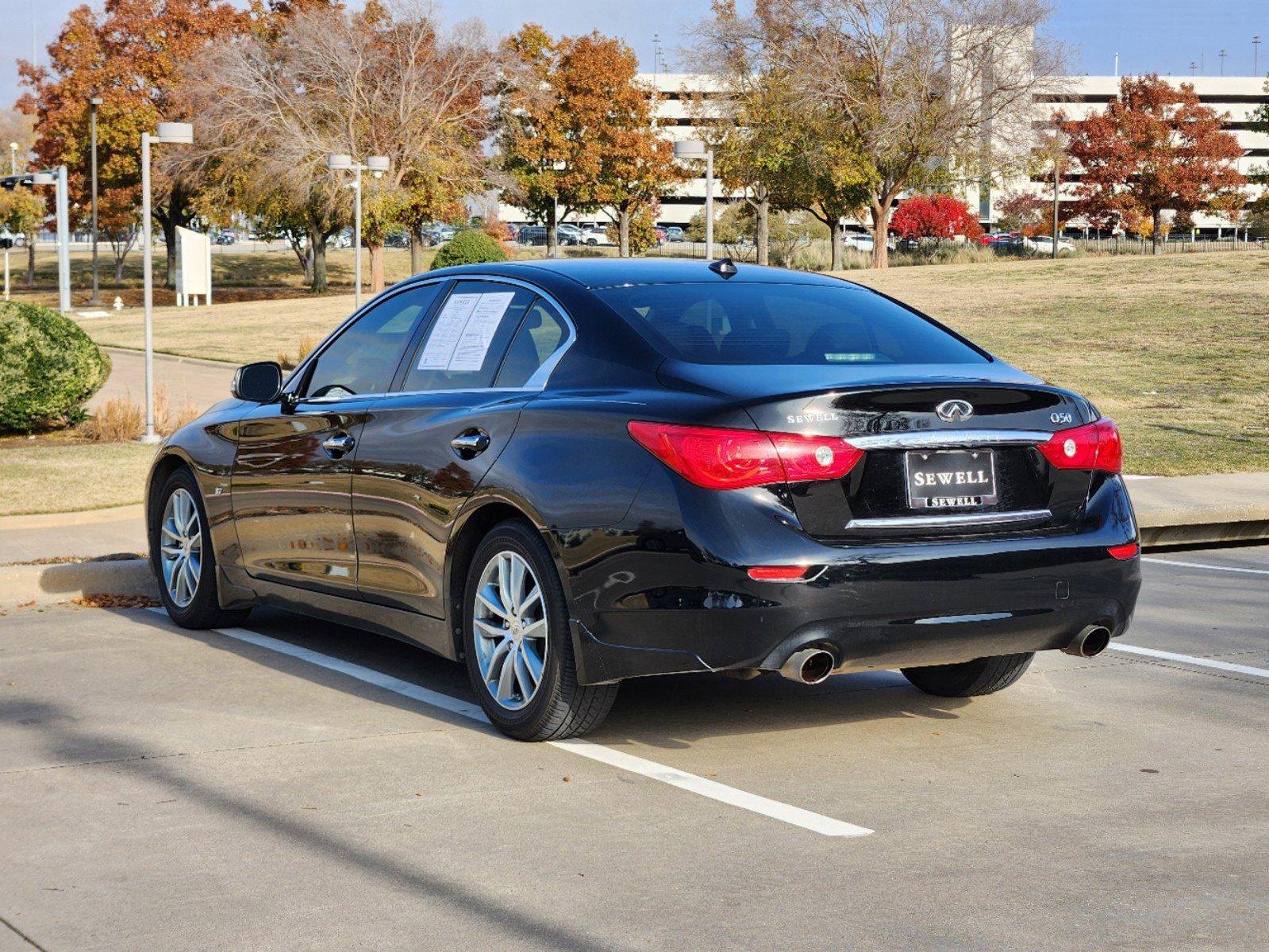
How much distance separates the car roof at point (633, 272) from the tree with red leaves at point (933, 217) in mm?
88721

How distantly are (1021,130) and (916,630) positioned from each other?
5545cm

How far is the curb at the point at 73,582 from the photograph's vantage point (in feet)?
30.6

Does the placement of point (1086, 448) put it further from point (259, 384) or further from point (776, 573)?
point (259, 384)

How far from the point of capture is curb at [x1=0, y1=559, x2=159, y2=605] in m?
9.31

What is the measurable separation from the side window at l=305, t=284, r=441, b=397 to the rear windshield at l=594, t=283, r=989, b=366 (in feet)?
4.00

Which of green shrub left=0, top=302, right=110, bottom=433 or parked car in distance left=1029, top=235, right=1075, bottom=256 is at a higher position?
parked car in distance left=1029, top=235, right=1075, bottom=256

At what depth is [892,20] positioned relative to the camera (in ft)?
186

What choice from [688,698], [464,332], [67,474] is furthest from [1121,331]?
[464,332]

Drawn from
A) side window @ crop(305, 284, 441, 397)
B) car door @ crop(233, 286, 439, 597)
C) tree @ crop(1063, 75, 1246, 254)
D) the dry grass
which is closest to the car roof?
side window @ crop(305, 284, 441, 397)

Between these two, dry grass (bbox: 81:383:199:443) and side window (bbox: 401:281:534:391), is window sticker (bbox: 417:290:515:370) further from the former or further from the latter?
dry grass (bbox: 81:383:199:443)

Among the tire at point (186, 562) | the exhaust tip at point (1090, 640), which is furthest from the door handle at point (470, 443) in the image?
the tire at point (186, 562)

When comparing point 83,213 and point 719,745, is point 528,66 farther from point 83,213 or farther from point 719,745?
point 719,745

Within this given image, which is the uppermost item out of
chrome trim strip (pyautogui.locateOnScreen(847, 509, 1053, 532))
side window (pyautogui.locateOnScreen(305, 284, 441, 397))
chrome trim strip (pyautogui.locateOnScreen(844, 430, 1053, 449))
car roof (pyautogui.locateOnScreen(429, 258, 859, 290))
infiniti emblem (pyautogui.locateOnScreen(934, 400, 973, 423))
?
car roof (pyautogui.locateOnScreen(429, 258, 859, 290))

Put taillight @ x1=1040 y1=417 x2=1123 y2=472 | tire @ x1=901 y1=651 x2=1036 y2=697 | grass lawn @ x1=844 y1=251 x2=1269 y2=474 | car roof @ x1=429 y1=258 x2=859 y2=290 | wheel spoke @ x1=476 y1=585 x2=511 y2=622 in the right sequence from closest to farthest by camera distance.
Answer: taillight @ x1=1040 y1=417 x2=1123 y2=472, wheel spoke @ x1=476 y1=585 x2=511 y2=622, car roof @ x1=429 y1=258 x2=859 y2=290, tire @ x1=901 y1=651 x2=1036 y2=697, grass lawn @ x1=844 y1=251 x2=1269 y2=474
